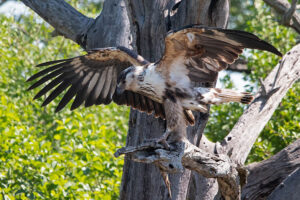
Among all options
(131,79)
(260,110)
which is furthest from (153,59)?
(260,110)

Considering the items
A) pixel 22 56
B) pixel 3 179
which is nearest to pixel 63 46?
pixel 22 56

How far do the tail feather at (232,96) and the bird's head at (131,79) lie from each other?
675 millimetres

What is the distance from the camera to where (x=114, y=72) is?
5.11 metres

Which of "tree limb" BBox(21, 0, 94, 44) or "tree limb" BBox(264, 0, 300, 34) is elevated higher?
"tree limb" BBox(264, 0, 300, 34)

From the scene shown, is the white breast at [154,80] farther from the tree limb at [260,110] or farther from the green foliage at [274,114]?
the green foliage at [274,114]

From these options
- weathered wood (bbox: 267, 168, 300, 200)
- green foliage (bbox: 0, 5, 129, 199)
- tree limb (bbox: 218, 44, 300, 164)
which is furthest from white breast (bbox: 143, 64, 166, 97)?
green foliage (bbox: 0, 5, 129, 199)

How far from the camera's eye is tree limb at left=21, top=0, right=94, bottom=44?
19.0 ft

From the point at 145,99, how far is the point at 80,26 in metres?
1.54

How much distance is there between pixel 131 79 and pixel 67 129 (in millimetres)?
1531

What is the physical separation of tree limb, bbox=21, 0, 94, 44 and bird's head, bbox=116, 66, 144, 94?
155 cm

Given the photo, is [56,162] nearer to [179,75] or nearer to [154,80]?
[154,80]

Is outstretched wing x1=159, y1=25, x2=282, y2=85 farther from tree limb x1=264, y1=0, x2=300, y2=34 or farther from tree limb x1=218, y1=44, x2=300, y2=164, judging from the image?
tree limb x1=264, y1=0, x2=300, y2=34

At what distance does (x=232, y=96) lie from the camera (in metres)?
4.23

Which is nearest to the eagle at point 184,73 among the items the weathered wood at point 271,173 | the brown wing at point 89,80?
the brown wing at point 89,80
